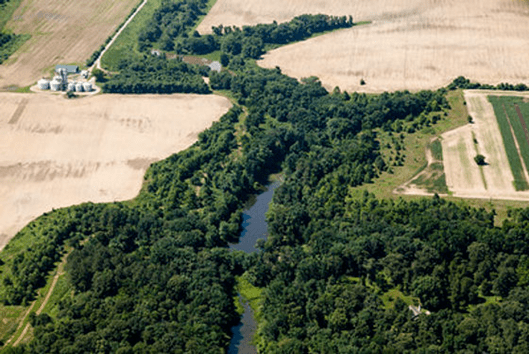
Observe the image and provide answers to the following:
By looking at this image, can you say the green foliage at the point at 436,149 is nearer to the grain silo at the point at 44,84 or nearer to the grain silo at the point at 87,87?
the grain silo at the point at 87,87

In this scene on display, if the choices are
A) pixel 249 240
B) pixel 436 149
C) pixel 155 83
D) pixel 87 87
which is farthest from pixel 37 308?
pixel 436 149

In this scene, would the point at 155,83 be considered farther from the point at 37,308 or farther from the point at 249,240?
the point at 37,308

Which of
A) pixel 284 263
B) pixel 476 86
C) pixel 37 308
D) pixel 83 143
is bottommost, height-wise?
pixel 284 263

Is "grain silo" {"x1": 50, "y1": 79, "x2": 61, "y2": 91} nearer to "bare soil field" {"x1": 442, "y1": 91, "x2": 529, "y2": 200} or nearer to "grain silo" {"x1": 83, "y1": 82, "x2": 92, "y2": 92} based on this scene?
"grain silo" {"x1": 83, "y1": 82, "x2": 92, "y2": 92}

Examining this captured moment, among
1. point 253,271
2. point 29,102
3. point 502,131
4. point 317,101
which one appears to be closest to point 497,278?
point 253,271

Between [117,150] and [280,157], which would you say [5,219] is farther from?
[280,157]

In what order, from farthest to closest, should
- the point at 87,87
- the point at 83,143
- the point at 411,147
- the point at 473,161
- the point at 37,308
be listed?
1. the point at 87,87
2. the point at 83,143
3. the point at 411,147
4. the point at 473,161
5. the point at 37,308
